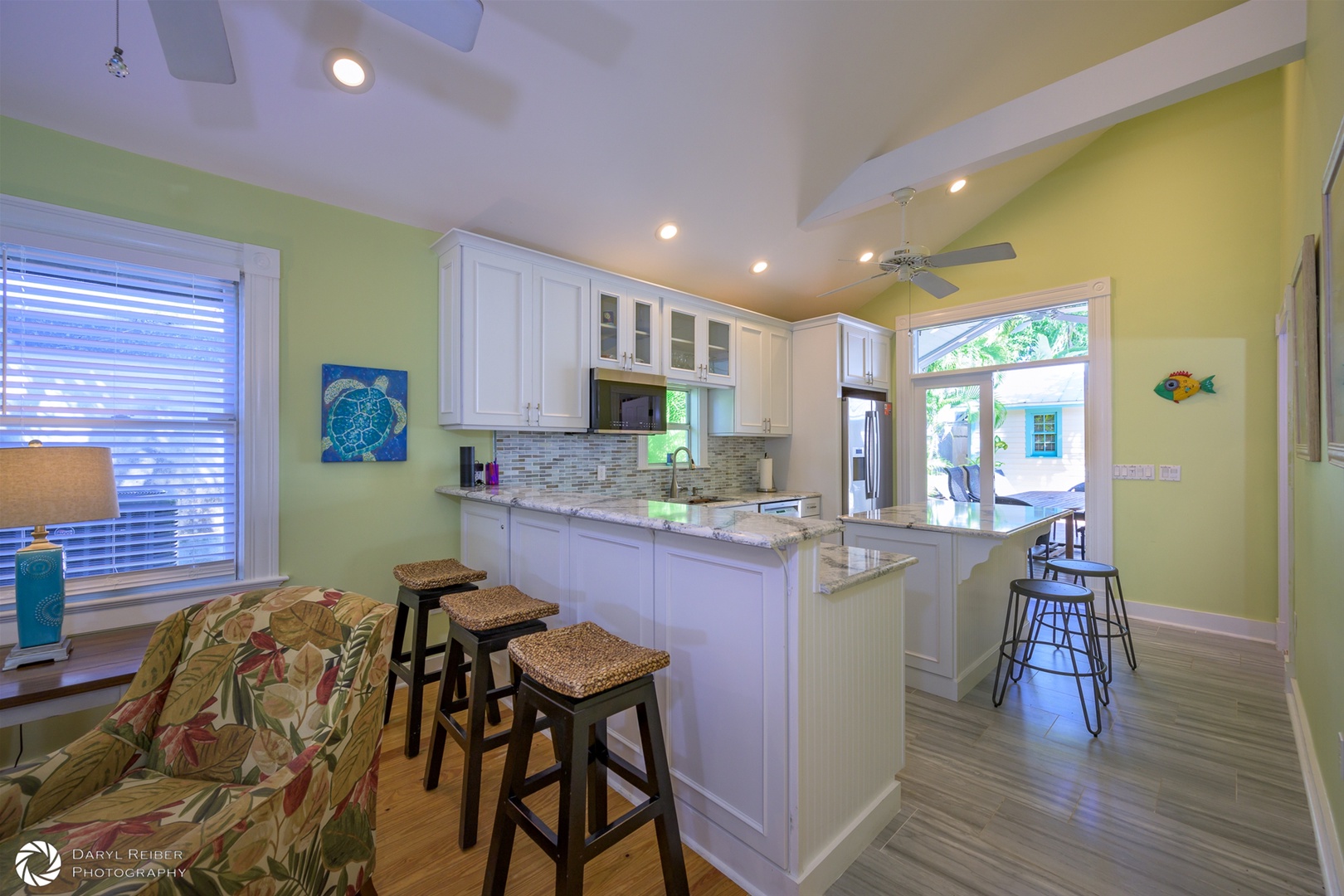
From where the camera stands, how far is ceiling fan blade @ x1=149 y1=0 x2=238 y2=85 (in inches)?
50.8

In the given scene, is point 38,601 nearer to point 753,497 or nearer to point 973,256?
point 753,497

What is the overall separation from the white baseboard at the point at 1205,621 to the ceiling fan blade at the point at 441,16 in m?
5.28

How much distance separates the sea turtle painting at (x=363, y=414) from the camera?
271cm

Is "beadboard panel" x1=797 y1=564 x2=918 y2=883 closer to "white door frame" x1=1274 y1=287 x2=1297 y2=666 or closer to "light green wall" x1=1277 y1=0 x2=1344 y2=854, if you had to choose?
"light green wall" x1=1277 y1=0 x2=1344 y2=854

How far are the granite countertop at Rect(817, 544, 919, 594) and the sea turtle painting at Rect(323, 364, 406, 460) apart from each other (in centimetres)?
233

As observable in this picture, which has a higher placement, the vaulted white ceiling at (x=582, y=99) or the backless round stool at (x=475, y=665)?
the vaulted white ceiling at (x=582, y=99)

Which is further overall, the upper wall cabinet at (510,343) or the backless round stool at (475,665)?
the upper wall cabinet at (510,343)

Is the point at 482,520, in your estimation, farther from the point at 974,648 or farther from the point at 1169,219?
the point at 1169,219

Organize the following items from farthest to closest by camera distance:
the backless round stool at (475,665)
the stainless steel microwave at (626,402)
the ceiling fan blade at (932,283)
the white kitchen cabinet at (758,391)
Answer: the white kitchen cabinet at (758,391), the stainless steel microwave at (626,402), the ceiling fan blade at (932,283), the backless round stool at (475,665)

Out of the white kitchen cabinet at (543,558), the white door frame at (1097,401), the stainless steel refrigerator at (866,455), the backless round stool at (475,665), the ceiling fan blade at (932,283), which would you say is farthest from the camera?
the stainless steel refrigerator at (866,455)

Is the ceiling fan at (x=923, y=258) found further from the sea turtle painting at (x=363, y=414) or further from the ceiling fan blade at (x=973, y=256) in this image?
the sea turtle painting at (x=363, y=414)

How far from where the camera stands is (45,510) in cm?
161

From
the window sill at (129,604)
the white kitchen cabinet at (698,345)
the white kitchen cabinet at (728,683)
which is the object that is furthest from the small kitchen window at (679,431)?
the window sill at (129,604)

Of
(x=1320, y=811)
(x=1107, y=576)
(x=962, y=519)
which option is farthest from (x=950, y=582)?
(x=1320, y=811)
